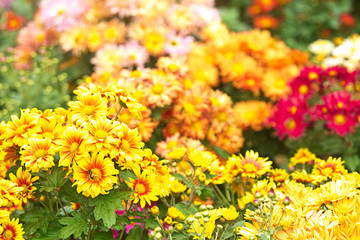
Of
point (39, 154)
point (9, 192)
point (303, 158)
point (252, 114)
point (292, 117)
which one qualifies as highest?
point (39, 154)

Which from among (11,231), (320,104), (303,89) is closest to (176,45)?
(303,89)

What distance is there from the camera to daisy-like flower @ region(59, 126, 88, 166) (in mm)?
1170

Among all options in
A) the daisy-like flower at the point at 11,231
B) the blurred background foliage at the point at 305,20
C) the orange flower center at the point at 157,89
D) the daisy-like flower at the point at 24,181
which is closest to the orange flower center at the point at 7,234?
the daisy-like flower at the point at 11,231

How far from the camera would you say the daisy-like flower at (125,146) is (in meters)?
1.18

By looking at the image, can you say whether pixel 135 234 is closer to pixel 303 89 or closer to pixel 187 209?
pixel 187 209

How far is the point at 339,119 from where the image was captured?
2105mm

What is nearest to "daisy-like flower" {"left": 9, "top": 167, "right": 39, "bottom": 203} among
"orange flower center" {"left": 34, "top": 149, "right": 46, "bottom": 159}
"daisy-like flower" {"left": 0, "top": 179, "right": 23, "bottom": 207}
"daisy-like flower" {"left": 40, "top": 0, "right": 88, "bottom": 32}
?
"daisy-like flower" {"left": 0, "top": 179, "right": 23, "bottom": 207}

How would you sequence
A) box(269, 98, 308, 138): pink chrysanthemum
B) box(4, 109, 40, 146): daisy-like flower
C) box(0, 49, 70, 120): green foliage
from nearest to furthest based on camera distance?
box(4, 109, 40, 146): daisy-like flower
box(269, 98, 308, 138): pink chrysanthemum
box(0, 49, 70, 120): green foliage

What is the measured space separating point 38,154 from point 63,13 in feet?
6.02

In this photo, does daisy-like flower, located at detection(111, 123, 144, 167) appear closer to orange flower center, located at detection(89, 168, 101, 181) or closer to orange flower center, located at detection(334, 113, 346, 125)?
orange flower center, located at detection(89, 168, 101, 181)

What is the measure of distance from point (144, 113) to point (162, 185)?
626 mm

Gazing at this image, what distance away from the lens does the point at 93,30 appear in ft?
8.86

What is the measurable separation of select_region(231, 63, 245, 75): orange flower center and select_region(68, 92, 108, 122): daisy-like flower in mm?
1553

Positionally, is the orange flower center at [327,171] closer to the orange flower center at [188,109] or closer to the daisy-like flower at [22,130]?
the orange flower center at [188,109]
